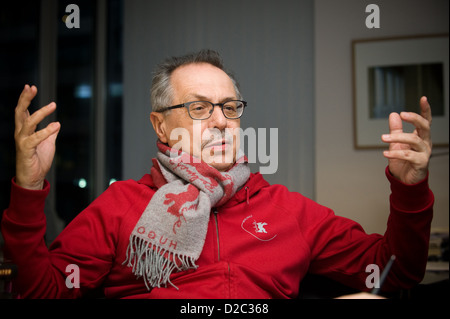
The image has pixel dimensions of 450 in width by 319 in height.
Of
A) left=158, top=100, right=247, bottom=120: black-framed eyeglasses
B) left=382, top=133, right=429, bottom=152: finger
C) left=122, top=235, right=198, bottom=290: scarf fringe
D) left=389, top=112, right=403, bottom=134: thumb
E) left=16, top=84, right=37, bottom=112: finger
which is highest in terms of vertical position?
left=158, top=100, right=247, bottom=120: black-framed eyeglasses

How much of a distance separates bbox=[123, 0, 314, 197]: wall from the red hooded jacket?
1690mm

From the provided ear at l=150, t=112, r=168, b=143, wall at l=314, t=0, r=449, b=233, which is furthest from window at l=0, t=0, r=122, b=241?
wall at l=314, t=0, r=449, b=233

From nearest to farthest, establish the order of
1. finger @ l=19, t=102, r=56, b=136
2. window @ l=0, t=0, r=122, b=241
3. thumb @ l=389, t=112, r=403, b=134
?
finger @ l=19, t=102, r=56, b=136, thumb @ l=389, t=112, r=403, b=134, window @ l=0, t=0, r=122, b=241

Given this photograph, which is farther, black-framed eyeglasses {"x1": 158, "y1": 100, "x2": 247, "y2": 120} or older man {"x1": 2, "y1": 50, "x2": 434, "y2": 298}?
black-framed eyeglasses {"x1": 158, "y1": 100, "x2": 247, "y2": 120}

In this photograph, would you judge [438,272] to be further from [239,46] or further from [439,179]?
[239,46]

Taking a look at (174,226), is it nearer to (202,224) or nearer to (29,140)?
(202,224)

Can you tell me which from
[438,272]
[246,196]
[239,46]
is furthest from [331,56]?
[246,196]

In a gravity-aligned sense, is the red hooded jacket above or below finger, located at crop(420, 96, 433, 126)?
below

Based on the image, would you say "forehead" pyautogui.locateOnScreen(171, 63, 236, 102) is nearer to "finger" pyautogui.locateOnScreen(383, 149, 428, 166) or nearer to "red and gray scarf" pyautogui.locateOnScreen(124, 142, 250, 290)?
"red and gray scarf" pyautogui.locateOnScreen(124, 142, 250, 290)

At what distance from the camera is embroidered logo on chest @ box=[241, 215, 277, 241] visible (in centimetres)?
121

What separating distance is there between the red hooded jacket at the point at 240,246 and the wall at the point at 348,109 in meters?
1.61

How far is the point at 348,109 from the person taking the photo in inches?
114
